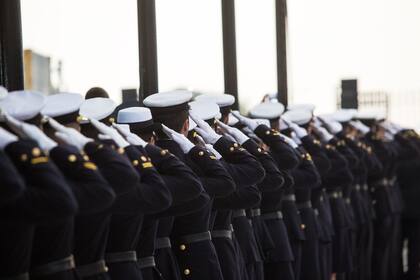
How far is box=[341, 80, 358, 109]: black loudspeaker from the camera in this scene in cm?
1241

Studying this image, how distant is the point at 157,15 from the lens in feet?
24.3

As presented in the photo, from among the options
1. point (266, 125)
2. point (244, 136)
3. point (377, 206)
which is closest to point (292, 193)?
point (266, 125)

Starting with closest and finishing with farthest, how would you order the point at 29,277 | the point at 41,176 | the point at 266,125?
the point at 41,176 → the point at 29,277 → the point at 266,125

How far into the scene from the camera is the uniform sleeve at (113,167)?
163 inches

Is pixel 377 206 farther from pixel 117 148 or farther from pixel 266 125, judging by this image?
pixel 117 148

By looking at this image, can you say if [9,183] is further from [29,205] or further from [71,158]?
[71,158]

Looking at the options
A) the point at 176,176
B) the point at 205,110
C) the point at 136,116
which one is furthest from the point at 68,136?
the point at 205,110

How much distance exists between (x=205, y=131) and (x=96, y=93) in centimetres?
87

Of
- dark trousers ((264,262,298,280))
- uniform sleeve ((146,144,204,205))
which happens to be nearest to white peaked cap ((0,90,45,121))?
uniform sleeve ((146,144,204,205))

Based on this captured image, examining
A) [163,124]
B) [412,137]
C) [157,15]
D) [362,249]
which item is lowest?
[362,249]

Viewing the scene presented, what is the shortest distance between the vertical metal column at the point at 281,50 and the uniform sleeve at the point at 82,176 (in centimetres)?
628

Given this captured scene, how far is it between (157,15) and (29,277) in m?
3.80

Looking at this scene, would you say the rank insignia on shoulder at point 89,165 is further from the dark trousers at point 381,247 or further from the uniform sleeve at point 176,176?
the dark trousers at point 381,247

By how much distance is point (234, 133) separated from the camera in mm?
6312
